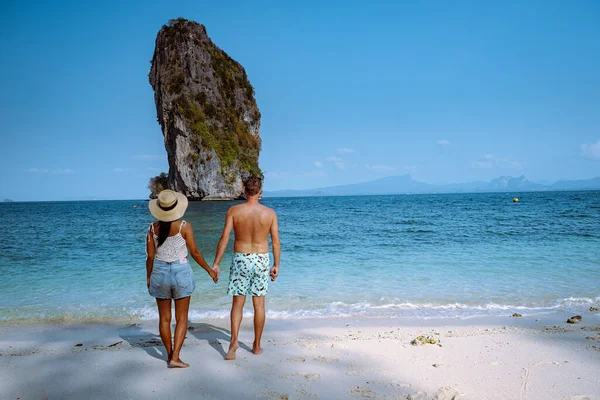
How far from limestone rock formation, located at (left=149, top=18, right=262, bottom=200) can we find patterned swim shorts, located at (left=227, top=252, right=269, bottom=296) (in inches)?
2559

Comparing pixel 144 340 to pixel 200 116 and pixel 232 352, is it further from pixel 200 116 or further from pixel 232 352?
pixel 200 116

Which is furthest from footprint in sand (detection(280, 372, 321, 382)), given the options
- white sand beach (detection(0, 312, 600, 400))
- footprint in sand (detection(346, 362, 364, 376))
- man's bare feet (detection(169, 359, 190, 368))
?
man's bare feet (detection(169, 359, 190, 368))

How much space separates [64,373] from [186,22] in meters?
81.6

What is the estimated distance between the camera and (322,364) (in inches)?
168

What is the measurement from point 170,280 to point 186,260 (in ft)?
0.83

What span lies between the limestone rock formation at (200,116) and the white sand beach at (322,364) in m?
63.5

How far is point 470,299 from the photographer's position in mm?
7473

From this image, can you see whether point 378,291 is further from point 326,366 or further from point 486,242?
point 486,242

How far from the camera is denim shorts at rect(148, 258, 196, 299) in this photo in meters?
3.97

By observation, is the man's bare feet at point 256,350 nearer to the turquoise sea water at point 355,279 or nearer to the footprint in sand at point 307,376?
the footprint in sand at point 307,376

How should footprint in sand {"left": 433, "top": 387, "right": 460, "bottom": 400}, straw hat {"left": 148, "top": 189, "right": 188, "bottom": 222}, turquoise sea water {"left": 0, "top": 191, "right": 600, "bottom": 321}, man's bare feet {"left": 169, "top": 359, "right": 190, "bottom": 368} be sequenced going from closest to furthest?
footprint in sand {"left": 433, "top": 387, "right": 460, "bottom": 400} → straw hat {"left": 148, "top": 189, "right": 188, "bottom": 222} → man's bare feet {"left": 169, "top": 359, "right": 190, "bottom": 368} → turquoise sea water {"left": 0, "top": 191, "right": 600, "bottom": 321}

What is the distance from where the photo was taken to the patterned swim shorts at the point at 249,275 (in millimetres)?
4453

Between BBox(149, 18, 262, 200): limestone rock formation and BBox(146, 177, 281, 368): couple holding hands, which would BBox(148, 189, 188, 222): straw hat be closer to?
BBox(146, 177, 281, 368): couple holding hands

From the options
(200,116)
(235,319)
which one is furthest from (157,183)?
(235,319)
